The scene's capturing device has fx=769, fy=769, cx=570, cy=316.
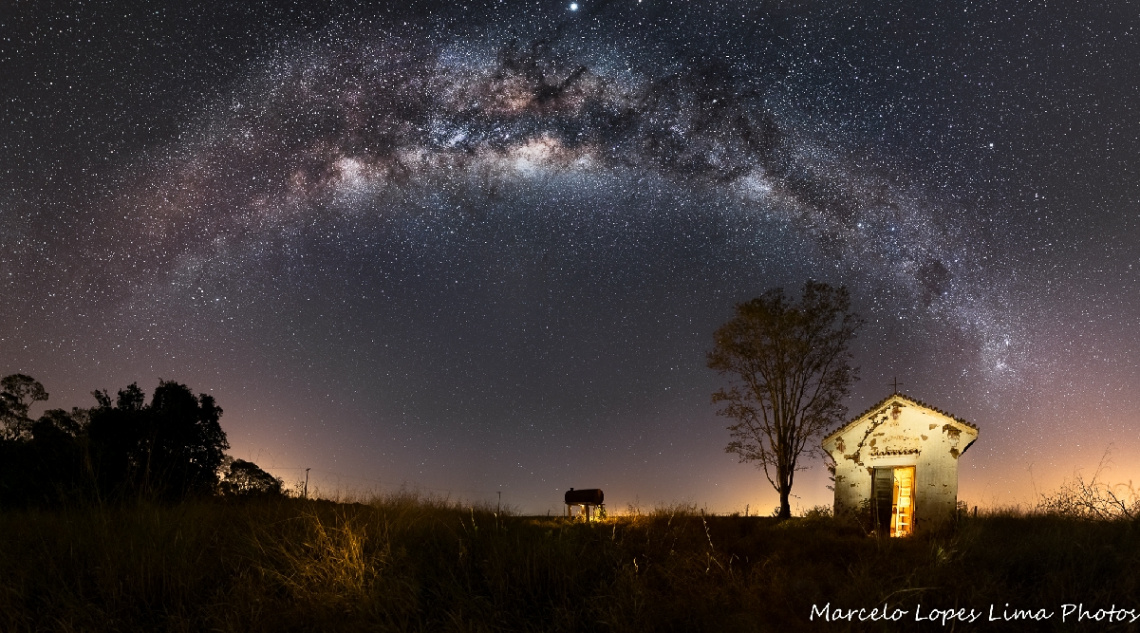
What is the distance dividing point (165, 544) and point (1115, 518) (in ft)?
40.0

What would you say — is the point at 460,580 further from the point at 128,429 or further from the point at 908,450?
the point at 128,429

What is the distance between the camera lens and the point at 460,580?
24.9ft

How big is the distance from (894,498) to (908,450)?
52.1 inches

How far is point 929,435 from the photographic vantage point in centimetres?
1972

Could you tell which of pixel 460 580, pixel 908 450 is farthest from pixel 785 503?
pixel 460 580

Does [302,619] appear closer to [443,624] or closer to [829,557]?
[443,624]

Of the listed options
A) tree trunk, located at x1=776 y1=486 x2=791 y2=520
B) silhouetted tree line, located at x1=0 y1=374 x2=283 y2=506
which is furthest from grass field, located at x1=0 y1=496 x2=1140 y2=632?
tree trunk, located at x1=776 y1=486 x2=791 y2=520

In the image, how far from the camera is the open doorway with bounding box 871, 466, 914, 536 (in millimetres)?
19859

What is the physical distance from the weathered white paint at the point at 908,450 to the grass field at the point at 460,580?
10026mm

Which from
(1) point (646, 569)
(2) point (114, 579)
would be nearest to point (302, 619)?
(2) point (114, 579)

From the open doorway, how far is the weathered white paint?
258mm

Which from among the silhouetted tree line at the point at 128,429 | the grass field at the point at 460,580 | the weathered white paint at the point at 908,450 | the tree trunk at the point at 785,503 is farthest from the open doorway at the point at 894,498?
the silhouetted tree line at the point at 128,429

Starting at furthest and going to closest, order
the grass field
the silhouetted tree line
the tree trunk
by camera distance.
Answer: the tree trunk
the silhouetted tree line
the grass field

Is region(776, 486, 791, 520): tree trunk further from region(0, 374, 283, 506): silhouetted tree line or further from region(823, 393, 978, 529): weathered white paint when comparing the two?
region(0, 374, 283, 506): silhouetted tree line
